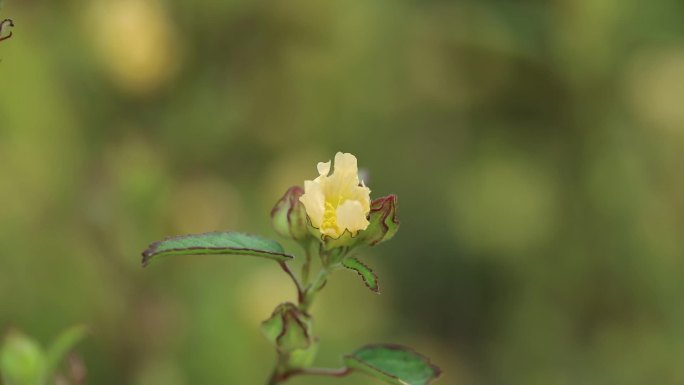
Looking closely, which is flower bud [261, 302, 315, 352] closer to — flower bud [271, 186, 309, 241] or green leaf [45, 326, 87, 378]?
flower bud [271, 186, 309, 241]

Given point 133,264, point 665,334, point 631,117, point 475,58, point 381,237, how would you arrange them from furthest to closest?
point 475,58
point 631,117
point 665,334
point 133,264
point 381,237

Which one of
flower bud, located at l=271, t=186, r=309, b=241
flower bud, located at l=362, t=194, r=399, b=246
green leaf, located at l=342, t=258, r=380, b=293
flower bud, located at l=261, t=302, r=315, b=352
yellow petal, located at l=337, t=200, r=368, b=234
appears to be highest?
flower bud, located at l=271, t=186, r=309, b=241

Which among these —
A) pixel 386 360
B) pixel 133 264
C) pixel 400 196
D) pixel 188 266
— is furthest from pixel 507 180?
pixel 386 360

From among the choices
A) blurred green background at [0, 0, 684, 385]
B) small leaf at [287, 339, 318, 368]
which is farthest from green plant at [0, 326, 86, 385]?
blurred green background at [0, 0, 684, 385]

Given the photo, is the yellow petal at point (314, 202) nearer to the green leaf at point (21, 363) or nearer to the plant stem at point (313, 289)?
the plant stem at point (313, 289)

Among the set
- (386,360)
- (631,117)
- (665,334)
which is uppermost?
(631,117)

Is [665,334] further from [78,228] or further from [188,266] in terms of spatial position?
[78,228]
